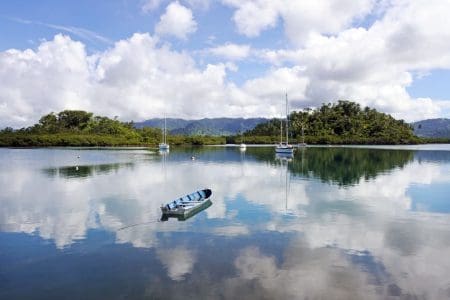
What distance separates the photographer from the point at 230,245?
17062 mm

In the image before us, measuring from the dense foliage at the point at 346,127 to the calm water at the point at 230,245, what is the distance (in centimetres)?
12173

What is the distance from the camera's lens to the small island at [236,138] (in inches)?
5655

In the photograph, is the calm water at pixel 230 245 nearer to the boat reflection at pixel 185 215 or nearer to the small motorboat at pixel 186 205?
the boat reflection at pixel 185 215

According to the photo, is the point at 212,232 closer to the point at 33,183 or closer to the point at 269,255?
the point at 269,255

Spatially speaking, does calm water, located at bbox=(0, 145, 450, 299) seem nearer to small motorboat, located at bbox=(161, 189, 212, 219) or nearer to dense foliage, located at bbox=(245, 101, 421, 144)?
small motorboat, located at bbox=(161, 189, 212, 219)

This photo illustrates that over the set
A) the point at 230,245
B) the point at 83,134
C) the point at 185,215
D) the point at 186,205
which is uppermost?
the point at 83,134

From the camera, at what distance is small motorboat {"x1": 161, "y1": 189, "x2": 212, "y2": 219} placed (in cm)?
2262

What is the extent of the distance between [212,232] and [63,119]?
16729 centimetres

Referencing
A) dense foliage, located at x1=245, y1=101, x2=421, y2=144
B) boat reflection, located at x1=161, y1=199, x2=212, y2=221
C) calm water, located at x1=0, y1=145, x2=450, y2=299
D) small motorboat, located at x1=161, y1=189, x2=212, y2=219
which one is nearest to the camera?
calm water, located at x1=0, y1=145, x2=450, y2=299

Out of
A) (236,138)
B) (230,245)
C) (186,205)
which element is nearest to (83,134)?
(236,138)

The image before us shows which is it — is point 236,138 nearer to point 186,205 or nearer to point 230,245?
point 186,205

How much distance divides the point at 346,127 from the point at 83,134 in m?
106

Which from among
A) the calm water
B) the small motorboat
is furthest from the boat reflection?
the calm water

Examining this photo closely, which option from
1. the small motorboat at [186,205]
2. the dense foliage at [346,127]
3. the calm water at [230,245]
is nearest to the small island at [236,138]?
the dense foliage at [346,127]
